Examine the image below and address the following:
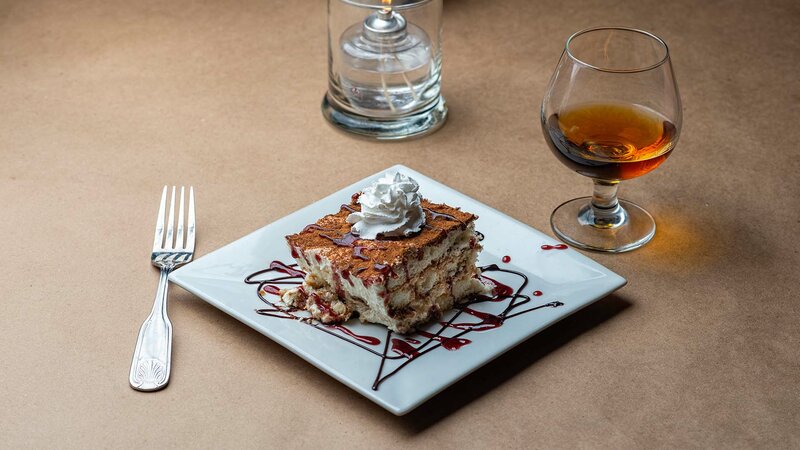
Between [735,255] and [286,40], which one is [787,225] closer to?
[735,255]

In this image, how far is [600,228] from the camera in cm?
150

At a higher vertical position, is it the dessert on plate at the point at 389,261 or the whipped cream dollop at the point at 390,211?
the whipped cream dollop at the point at 390,211

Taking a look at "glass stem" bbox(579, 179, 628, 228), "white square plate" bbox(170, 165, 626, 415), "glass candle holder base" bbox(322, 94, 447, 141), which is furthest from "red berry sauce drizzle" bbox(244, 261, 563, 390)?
"glass candle holder base" bbox(322, 94, 447, 141)

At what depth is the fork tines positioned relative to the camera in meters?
1.44

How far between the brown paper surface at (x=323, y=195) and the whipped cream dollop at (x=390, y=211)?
0.20 m

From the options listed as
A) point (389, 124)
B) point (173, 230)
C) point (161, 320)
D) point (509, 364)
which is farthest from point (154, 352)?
point (389, 124)

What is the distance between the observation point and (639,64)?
1.48 m

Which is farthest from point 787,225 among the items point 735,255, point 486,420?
point 486,420

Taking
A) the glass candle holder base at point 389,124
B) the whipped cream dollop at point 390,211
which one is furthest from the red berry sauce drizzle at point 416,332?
the glass candle holder base at point 389,124

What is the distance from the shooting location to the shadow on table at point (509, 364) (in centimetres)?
115

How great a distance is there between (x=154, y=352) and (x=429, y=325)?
353mm

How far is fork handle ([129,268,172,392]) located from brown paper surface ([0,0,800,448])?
0.05 ft

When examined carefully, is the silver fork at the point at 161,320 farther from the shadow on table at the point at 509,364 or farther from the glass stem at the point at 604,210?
the glass stem at the point at 604,210

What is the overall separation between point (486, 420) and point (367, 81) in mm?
781
